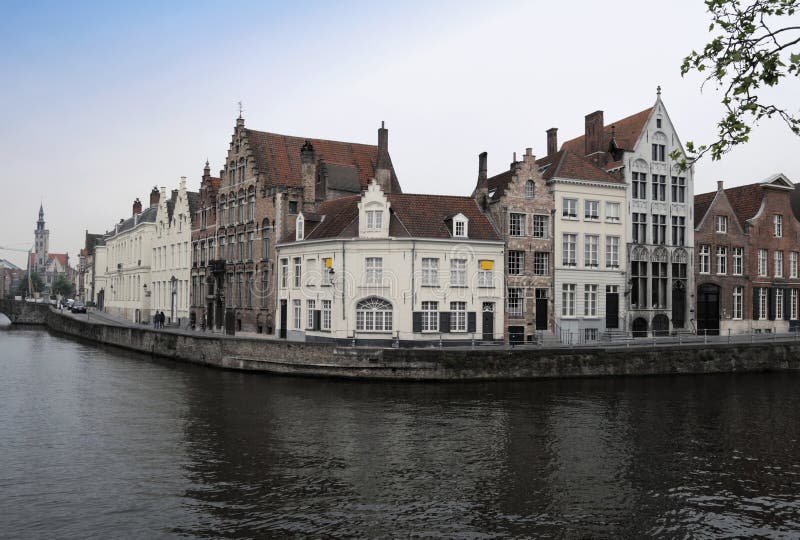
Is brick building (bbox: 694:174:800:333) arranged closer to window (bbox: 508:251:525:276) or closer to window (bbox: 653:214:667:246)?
window (bbox: 653:214:667:246)

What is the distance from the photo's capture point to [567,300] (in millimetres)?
41469

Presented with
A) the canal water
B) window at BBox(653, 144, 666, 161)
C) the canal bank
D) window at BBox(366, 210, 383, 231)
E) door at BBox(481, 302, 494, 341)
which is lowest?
the canal water

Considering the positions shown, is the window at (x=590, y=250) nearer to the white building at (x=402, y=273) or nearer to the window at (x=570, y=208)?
the window at (x=570, y=208)

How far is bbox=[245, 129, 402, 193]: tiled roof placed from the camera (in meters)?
46.4

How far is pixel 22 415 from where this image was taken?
23578mm

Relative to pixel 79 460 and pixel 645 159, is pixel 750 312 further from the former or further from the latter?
pixel 79 460

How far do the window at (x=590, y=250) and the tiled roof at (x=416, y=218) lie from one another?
719 centimetres

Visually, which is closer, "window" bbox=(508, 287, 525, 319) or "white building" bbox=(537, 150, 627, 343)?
"window" bbox=(508, 287, 525, 319)

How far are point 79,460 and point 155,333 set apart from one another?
27161mm

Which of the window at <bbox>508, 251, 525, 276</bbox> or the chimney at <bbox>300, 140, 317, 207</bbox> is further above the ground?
the chimney at <bbox>300, 140, 317, 207</bbox>

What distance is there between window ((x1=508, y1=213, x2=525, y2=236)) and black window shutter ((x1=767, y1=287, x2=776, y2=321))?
2216 cm

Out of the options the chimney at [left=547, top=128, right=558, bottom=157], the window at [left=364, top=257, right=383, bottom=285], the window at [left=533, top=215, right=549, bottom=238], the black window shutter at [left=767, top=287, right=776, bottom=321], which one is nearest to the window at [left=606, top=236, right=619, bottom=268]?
the window at [left=533, top=215, right=549, bottom=238]

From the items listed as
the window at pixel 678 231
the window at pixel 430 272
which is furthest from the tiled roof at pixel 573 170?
the window at pixel 430 272

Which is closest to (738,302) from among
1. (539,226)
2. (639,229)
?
(639,229)
